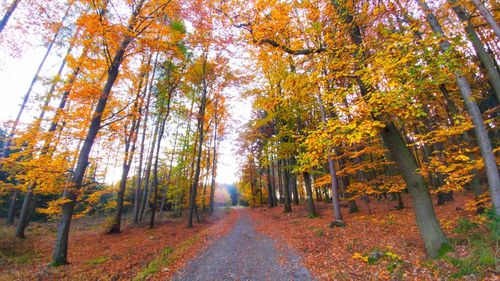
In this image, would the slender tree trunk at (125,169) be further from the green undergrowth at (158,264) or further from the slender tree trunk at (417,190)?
the slender tree trunk at (417,190)

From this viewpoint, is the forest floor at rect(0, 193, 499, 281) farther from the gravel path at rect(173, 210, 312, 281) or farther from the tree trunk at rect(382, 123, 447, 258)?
the tree trunk at rect(382, 123, 447, 258)

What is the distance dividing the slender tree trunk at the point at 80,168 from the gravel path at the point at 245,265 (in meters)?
4.69

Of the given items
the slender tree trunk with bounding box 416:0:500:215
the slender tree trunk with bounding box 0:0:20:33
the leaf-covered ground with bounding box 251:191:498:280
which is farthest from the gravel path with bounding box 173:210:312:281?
the slender tree trunk with bounding box 0:0:20:33

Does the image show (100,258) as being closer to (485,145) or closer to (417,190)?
(417,190)

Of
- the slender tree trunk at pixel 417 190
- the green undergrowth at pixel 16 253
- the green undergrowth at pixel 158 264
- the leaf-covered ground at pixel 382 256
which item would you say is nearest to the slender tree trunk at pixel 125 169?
the green undergrowth at pixel 16 253

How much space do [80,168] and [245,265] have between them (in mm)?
7018

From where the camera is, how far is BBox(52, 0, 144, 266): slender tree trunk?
23.6 feet

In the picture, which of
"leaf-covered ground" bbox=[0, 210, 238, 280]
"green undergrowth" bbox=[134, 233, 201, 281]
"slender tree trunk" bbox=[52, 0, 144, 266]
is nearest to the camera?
"green undergrowth" bbox=[134, 233, 201, 281]

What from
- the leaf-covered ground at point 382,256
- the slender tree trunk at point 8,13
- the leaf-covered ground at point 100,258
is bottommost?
the leaf-covered ground at point 100,258

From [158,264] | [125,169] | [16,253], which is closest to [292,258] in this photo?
[158,264]

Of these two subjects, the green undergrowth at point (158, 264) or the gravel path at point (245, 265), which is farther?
the green undergrowth at point (158, 264)

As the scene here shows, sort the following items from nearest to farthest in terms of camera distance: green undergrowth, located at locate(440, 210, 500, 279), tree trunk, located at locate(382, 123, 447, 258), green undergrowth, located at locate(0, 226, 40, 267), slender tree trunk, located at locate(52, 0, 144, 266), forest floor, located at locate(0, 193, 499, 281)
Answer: green undergrowth, located at locate(440, 210, 500, 279), forest floor, located at locate(0, 193, 499, 281), tree trunk, located at locate(382, 123, 447, 258), slender tree trunk, located at locate(52, 0, 144, 266), green undergrowth, located at locate(0, 226, 40, 267)

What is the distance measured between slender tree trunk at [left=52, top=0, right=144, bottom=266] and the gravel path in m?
4.69

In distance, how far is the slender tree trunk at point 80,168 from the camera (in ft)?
23.6
